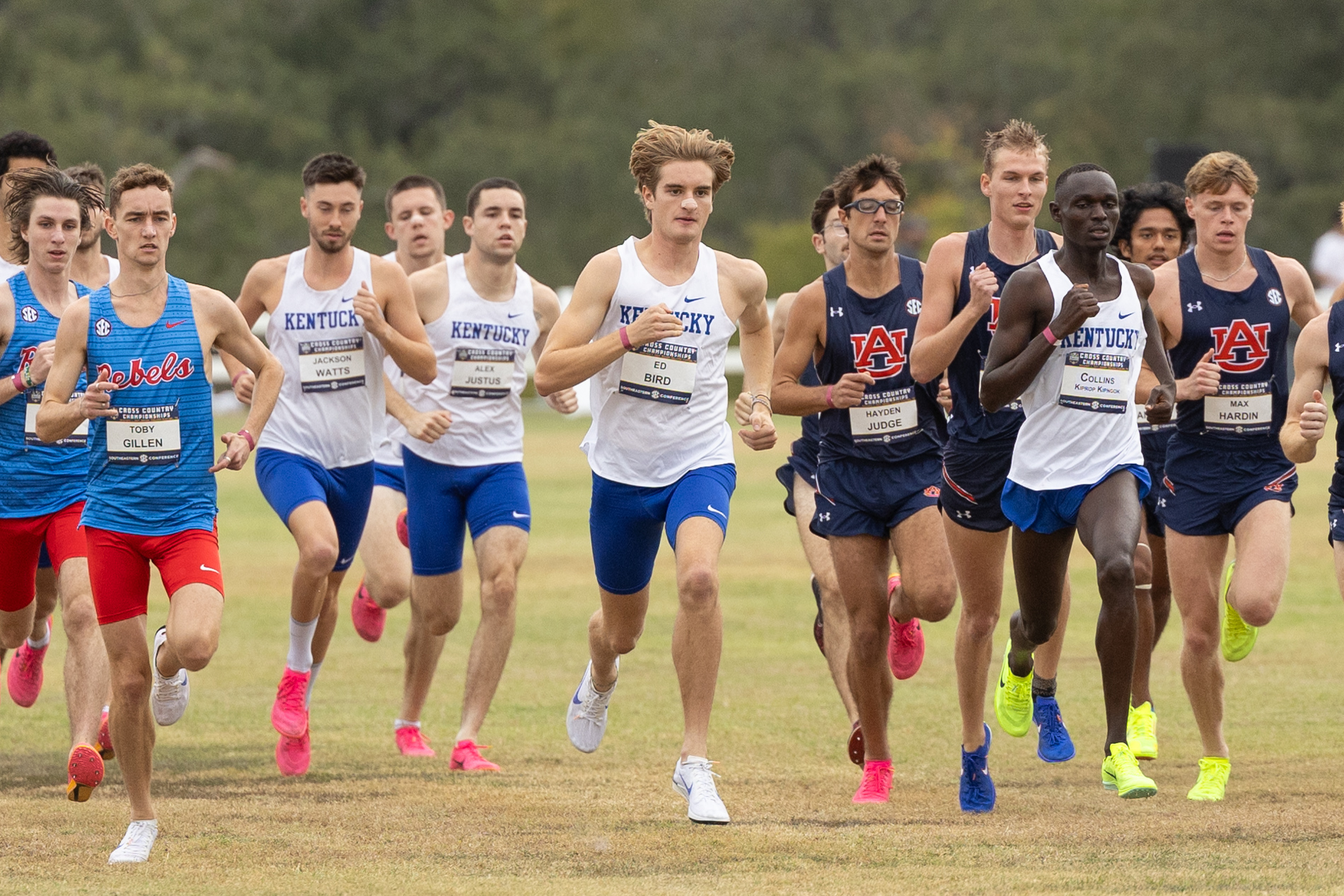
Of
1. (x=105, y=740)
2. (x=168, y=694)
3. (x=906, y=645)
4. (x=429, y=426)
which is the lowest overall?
(x=105, y=740)

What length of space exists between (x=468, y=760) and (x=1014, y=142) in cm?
351

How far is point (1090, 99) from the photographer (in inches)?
2122

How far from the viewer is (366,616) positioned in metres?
10.9

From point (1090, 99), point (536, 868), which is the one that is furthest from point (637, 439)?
point (1090, 99)

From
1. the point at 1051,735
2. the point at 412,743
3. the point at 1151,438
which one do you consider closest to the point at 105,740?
the point at 412,743

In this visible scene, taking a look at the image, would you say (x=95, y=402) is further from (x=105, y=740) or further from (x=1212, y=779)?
(x=1212, y=779)

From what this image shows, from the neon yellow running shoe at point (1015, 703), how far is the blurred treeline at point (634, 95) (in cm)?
3859

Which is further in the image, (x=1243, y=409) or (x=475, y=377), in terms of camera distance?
(x=475, y=377)

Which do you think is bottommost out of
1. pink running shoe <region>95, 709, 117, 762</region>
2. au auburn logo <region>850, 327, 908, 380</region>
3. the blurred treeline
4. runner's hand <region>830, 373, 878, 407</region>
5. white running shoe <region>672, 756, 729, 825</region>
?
pink running shoe <region>95, 709, 117, 762</region>

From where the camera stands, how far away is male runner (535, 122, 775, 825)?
762 centimetres

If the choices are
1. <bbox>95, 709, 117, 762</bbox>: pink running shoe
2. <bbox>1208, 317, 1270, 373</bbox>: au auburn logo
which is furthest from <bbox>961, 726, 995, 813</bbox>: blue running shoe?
<bbox>95, 709, 117, 762</bbox>: pink running shoe

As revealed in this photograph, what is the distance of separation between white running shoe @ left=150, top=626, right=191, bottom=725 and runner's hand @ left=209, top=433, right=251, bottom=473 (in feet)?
4.48

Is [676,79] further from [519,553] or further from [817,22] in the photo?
[519,553]

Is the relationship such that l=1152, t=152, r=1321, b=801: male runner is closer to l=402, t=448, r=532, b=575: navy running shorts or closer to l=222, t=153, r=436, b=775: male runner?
l=402, t=448, r=532, b=575: navy running shorts
